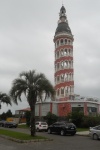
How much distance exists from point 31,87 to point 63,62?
121 ft

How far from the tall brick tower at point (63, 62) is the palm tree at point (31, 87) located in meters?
31.5

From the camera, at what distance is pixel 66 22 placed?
7256cm

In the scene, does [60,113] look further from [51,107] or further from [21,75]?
[21,75]

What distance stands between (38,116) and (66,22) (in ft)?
81.2

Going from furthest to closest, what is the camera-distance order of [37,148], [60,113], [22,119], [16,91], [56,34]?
1. [22,119]
2. [56,34]
3. [60,113]
4. [16,91]
5. [37,148]

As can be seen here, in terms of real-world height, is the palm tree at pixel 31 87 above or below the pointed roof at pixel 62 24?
below

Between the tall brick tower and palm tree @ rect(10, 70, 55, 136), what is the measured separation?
31.5 metres

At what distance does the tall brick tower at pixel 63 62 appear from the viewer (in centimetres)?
6550

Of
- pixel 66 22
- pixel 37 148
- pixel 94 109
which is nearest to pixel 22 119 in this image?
pixel 94 109

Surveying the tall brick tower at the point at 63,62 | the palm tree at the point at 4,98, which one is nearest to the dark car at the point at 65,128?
the palm tree at the point at 4,98

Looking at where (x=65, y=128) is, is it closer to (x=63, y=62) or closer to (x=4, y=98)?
(x=4, y=98)

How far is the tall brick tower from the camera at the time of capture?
215ft

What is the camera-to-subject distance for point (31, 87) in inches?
1203

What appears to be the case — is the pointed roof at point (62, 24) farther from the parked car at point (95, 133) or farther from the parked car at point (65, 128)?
the parked car at point (95, 133)
